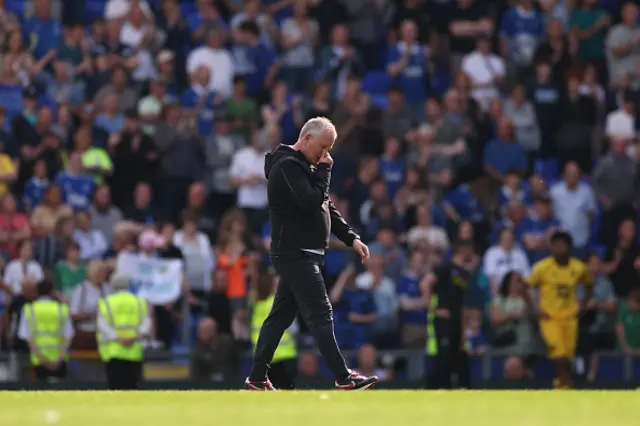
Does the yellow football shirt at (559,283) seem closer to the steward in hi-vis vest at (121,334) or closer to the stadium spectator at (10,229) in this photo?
the steward in hi-vis vest at (121,334)

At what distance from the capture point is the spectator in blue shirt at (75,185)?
22.8m

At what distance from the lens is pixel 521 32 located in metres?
26.5

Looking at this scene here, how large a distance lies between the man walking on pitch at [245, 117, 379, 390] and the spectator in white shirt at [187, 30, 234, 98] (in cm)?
1183

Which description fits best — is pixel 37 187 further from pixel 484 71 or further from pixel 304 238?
pixel 304 238

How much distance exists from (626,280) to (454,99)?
3.90 meters

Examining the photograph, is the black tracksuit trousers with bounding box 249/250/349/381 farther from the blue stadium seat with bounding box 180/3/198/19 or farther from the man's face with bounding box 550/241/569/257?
the blue stadium seat with bounding box 180/3/198/19

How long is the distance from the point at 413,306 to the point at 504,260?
157 cm

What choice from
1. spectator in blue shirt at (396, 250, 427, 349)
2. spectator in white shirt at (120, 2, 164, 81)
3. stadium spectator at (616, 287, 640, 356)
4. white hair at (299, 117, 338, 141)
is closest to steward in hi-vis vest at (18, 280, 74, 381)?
spectator in blue shirt at (396, 250, 427, 349)

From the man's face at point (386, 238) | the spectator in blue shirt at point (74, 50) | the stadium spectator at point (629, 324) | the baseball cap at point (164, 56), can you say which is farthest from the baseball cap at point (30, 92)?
the stadium spectator at point (629, 324)

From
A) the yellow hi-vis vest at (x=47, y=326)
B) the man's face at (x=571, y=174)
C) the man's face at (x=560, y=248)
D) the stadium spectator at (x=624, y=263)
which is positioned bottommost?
the yellow hi-vis vest at (x=47, y=326)

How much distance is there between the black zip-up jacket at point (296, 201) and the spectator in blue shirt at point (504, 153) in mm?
11119

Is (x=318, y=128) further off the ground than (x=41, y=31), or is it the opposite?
(x=41, y=31)

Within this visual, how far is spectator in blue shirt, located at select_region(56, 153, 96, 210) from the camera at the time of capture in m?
22.8
